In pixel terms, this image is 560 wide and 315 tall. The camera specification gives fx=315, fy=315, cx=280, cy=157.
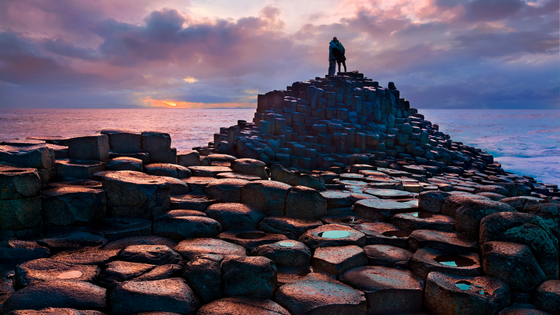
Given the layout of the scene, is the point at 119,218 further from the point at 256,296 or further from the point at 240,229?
the point at 256,296

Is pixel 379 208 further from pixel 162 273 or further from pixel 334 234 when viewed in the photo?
pixel 162 273

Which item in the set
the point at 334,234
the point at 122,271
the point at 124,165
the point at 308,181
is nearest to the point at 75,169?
the point at 124,165

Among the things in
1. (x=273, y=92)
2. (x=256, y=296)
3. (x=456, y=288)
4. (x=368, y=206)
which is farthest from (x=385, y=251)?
(x=273, y=92)

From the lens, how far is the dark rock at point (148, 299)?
288 cm

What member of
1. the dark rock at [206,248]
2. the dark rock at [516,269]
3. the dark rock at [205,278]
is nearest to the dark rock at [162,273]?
the dark rock at [205,278]

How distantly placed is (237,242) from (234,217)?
0.64m

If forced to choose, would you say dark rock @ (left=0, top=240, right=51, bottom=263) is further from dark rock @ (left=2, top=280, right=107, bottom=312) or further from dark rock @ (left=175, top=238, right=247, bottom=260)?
dark rock @ (left=175, top=238, right=247, bottom=260)

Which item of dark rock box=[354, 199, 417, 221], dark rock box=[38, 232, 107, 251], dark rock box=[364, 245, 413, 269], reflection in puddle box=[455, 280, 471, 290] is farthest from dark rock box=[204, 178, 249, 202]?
reflection in puddle box=[455, 280, 471, 290]

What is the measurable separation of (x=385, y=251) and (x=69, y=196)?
15.0 ft

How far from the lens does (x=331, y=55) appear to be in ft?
72.8

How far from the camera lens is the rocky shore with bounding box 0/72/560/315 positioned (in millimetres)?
3213

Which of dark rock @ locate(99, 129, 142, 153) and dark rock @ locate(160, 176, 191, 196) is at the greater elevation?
dark rock @ locate(99, 129, 142, 153)

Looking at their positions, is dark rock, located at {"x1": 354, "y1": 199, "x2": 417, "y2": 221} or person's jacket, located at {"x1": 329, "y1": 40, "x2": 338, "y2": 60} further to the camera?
person's jacket, located at {"x1": 329, "y1": 40, "x2": 338, "y2": 60}

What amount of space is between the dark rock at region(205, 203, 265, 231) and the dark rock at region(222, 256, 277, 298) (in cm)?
172
